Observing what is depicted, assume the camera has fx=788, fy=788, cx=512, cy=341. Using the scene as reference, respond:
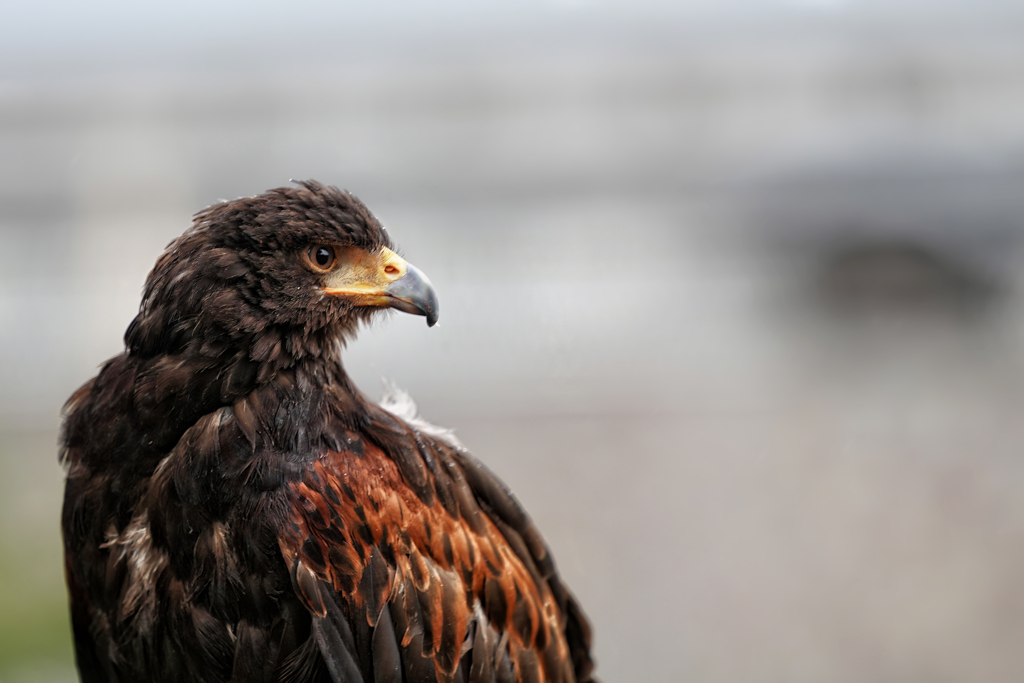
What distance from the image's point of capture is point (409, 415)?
267 cm

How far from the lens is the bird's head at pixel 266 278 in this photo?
1956mm

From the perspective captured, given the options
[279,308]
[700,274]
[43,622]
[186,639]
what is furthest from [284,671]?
[700,274]

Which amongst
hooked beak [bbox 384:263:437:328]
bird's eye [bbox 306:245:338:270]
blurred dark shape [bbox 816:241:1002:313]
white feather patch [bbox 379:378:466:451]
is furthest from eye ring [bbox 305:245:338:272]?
blurred dark shape [bbox 816:241:1002:313]

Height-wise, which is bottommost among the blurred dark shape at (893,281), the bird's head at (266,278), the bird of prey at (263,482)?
the bird of prey at (263,482)

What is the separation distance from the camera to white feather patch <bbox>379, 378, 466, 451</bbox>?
2.51 metres

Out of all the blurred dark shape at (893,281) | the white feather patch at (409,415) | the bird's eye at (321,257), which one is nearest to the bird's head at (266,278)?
the bird's eye at (321,257)

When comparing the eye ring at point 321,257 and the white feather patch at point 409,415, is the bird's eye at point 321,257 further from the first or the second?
the white feather patch at point 409,415

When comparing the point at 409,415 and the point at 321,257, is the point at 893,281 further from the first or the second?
the point at 321,257

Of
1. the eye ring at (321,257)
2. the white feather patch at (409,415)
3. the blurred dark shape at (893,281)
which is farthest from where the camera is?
the blurred dark shape at (893,281)

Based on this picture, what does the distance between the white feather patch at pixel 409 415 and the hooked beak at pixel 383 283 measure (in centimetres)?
45

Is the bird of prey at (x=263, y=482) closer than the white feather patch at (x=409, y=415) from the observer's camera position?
Yes

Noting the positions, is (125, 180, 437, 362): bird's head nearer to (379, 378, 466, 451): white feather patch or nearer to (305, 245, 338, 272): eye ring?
(305, 245, 338, 272): eye ring

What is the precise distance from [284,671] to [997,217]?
7.00 metres

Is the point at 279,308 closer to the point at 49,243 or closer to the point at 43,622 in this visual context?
the point at 43,622
